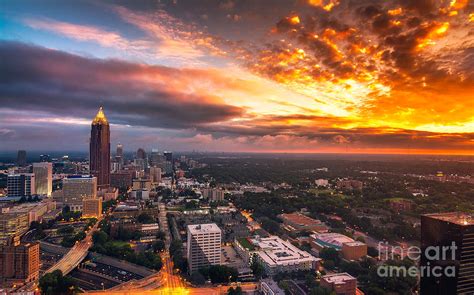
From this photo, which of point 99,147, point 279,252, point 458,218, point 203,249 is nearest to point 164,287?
point 203,249

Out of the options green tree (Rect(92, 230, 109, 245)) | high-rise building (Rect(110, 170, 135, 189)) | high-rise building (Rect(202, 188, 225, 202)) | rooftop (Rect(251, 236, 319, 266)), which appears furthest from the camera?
high-rise building (Rect(110, 170, 135, 189))

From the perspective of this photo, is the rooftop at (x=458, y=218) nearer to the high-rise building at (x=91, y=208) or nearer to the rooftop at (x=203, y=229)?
the rooftop at (x=203, y=229)

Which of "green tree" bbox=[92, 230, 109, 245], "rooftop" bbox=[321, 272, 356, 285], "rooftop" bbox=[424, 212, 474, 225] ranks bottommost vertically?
"green tree" bbox=[92, 230, 109, 245]

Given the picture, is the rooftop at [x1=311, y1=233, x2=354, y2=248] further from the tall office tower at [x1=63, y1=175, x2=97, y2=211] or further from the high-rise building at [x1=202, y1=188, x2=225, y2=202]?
the tall office tower at [x1=63, y1=175, x2=97, y2=211]

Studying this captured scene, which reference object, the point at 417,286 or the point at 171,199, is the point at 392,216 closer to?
the point at 417,286

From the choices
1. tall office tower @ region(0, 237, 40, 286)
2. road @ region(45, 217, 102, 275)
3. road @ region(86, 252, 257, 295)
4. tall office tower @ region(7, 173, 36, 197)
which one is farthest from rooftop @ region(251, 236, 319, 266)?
tall office tower @ region(7, 173, 36, 197)

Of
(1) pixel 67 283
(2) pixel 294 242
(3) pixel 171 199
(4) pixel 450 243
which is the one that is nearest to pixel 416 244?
(2) pixel 294 242

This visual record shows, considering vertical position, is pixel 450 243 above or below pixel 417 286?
above
